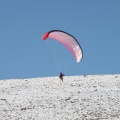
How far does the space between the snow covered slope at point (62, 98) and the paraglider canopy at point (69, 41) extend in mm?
3237

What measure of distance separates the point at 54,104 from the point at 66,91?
407 cm

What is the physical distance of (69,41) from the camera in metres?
36.9

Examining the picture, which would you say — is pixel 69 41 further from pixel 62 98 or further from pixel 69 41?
pixel 62 98

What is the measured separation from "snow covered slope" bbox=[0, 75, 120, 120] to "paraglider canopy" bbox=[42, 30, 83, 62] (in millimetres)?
3237

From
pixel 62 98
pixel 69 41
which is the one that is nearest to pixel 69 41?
pixel 69 41

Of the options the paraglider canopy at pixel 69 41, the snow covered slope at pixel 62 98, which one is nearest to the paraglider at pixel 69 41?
the paraglider canopy at pixel 69 41

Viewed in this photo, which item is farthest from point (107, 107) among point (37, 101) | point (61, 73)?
point (61, 73)

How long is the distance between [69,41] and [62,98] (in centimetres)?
456

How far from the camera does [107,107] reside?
32.6 m

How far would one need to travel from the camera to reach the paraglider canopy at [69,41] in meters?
35.9

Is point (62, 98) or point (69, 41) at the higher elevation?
point (69, 41)

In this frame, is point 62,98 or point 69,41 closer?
point 62,98

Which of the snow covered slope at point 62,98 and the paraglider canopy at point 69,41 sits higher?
the paraglider canopy at point 69,41

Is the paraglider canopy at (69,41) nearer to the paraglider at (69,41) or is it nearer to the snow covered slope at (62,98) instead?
the paraglider at (69,41)
